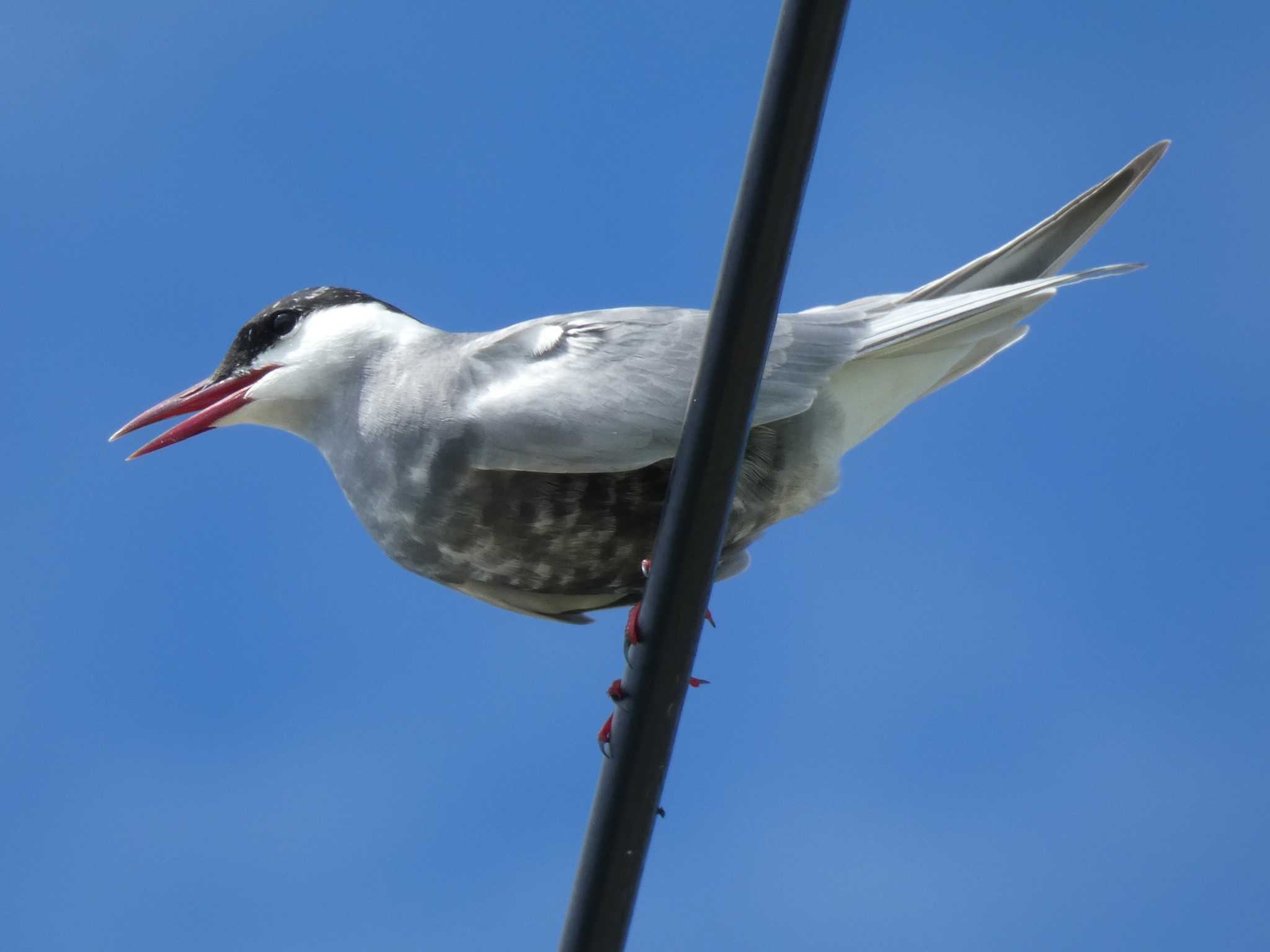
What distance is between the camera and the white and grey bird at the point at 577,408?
355 cm

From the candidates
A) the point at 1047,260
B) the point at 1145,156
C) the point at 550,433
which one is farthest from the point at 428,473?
the point at 1145,156

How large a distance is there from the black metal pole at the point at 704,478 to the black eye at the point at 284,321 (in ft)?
6.85

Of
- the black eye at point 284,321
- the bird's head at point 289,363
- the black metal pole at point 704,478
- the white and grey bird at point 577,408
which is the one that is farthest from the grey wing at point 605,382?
the black metal pole at point 704,478

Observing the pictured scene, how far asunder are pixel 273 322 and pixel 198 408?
0.33 m

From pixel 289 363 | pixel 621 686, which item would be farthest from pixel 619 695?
pixel 289 363

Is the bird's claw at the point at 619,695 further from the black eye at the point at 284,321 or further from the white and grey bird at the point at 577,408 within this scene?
the black eye at the point at 284,321

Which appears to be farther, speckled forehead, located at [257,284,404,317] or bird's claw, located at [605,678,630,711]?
speckled forehead, located at [257,284,404,317]

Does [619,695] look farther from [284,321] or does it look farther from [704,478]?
[284,321]

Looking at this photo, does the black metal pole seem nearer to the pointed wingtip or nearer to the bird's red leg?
the bird's red leg

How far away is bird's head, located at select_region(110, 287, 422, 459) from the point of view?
412cm

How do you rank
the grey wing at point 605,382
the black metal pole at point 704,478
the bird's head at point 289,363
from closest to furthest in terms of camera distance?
the black metal pole at point 704,478
the grey wing at point 605,382
the bird's head at point 289,363

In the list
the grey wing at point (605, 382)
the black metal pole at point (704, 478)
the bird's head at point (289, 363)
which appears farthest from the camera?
the bird's head at point (289, 363)

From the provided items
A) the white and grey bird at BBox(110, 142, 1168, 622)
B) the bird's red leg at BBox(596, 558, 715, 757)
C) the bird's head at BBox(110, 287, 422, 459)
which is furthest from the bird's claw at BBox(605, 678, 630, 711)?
the bird's head at BBox(110, 287, 422, 459)

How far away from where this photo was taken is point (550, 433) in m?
3.47
